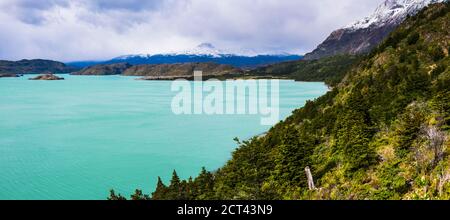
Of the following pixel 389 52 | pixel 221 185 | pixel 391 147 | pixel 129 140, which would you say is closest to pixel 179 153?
pixel 129 140

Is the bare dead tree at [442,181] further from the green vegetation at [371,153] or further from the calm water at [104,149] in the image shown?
the calm water at [104,149]

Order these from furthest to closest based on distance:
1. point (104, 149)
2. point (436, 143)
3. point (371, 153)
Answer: point (104, 149)
point (371, 153)
point (436, 143)

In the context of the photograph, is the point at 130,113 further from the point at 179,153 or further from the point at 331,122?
the point at 331,122

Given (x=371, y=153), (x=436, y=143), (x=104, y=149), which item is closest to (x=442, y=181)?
(x=436, y=143)

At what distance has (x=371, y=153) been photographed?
26438 mm

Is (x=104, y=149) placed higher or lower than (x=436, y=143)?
lower

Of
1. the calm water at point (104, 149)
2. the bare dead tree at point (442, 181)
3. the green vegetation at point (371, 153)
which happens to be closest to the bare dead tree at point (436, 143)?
the green vegetation at point (371, 153)

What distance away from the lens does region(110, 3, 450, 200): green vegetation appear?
2106 centimetres

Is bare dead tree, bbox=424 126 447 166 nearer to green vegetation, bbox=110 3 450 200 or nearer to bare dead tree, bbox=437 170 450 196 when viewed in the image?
green vegetation, bbox=110 3 450 200

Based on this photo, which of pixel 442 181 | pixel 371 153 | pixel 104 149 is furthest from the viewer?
pixel 104 149

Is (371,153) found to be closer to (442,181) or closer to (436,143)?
(436,143)
